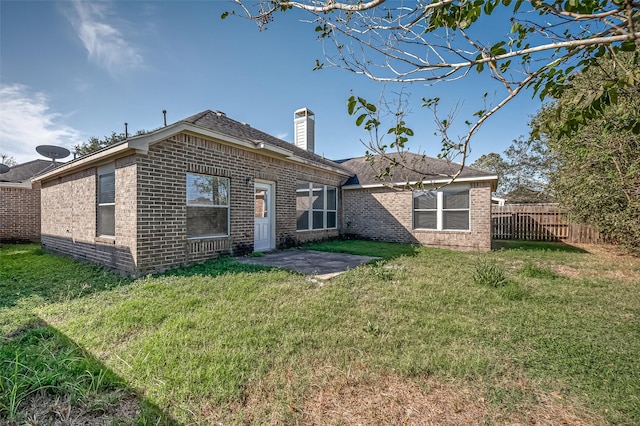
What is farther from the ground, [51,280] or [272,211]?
[272,211]

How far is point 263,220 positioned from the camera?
959 cm

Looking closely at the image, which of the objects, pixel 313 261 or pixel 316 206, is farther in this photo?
pixel 316 206

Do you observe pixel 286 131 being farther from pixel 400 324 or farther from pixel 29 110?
pixel 400 324

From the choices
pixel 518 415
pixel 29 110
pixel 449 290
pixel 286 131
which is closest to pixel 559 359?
pixel 518 415

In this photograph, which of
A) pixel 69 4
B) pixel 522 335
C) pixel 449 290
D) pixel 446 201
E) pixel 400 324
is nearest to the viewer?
pixel 522 335

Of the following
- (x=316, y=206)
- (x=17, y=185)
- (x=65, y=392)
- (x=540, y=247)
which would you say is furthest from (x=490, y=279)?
(x=17, y=185)

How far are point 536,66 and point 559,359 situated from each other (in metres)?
3.04

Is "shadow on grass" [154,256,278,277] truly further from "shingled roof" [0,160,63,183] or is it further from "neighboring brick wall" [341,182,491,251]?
"shingled roof" [0,160,63,183]

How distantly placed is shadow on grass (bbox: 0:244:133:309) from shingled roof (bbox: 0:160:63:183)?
337 inches

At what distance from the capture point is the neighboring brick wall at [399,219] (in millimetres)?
10656

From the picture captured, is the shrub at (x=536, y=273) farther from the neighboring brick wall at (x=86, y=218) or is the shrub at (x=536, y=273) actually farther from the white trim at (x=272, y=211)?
the neighboring brick wall at (x=86, y=218)

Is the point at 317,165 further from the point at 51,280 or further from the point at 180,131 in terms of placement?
the point at 51,280

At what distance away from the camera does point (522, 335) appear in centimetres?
343

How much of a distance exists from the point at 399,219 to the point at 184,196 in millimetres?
8846
